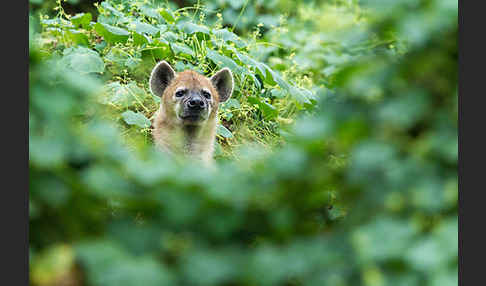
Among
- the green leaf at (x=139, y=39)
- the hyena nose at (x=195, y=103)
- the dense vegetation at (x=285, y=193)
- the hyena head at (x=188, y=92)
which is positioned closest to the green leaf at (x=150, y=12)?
the green leaf at (x=139, y=39)

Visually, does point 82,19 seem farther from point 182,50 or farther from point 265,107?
point 265,107

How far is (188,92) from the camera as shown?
5.56 metres

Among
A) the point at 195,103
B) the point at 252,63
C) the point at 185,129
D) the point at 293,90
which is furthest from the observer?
the point at 252,63

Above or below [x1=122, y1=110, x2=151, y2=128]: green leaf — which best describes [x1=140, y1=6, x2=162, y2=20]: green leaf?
above

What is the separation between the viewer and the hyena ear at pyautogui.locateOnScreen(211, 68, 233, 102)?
5762 mm

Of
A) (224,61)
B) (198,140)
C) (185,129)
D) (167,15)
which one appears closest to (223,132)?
(198,140)

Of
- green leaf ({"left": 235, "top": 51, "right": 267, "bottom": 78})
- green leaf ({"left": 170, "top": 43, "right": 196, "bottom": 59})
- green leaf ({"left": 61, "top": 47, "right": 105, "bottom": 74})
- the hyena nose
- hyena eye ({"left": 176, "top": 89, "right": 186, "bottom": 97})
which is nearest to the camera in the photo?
green leaf ({"left": 61, "top": 47, "right": 105, "bottom": 74})

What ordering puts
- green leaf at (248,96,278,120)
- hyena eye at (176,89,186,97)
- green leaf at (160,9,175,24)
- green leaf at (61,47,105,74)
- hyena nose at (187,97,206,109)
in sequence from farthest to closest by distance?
green leaf at (160,9,175,24) → green leaf at (248,96,278,120) → hyena eye at (176,89,186,97) → hyena nose at (187,97,206,109) → green leaf at (61,47,105,74)

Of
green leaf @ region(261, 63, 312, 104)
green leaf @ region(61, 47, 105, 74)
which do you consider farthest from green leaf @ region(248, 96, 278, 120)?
green leaf @ region(61, 47, 105, 74)

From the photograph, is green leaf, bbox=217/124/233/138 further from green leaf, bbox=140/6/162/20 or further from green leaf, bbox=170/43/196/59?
green leaf, bbox=140/6/162/20

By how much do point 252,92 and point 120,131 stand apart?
164 cm

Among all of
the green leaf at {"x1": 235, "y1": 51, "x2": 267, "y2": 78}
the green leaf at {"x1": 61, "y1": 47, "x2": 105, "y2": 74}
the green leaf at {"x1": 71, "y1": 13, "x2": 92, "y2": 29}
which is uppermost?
the green leaf at {"x1": 71, "y1": 13, "x2": 92, "y2": 29}

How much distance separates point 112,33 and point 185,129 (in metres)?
1.15

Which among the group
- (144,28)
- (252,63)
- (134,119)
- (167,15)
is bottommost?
(134,119)
